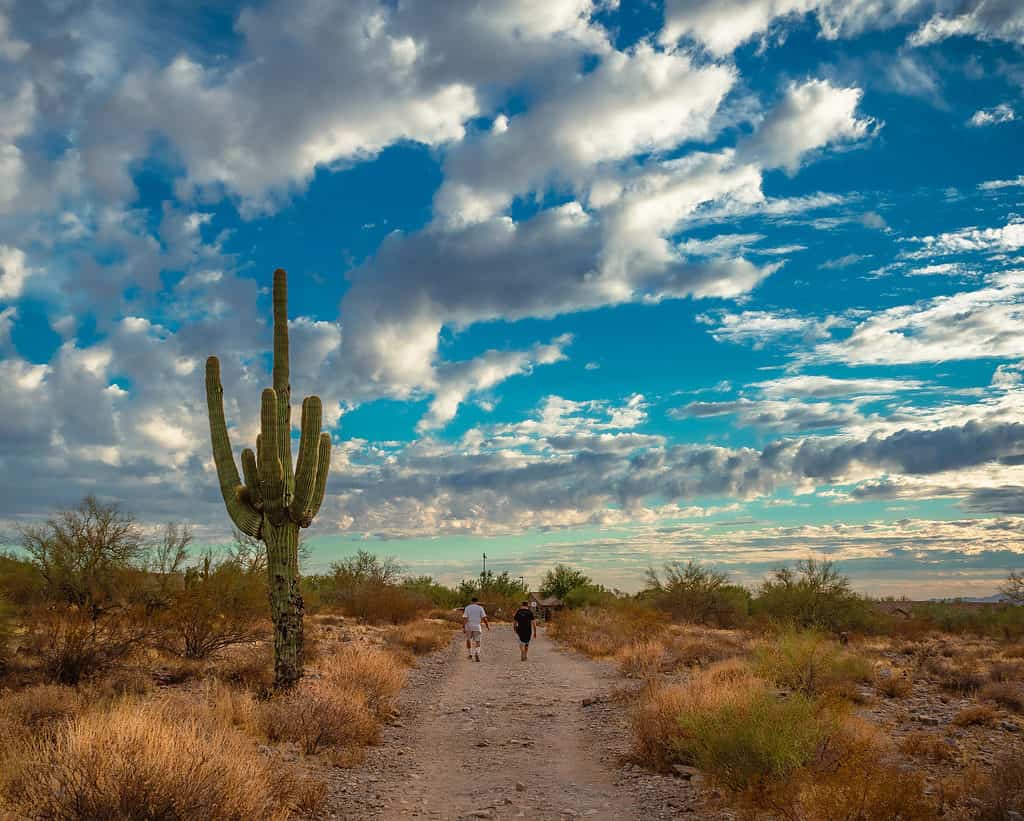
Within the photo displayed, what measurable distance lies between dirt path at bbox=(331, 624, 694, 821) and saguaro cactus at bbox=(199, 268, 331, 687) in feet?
9.04

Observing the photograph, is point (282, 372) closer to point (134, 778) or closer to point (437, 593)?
point (134, 778)

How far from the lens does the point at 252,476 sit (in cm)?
1423

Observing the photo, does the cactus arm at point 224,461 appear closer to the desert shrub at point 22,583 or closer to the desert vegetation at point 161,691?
the desert vegetation at point 161,691

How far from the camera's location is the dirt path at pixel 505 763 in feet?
26.9

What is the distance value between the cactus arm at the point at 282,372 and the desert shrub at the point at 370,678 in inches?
137

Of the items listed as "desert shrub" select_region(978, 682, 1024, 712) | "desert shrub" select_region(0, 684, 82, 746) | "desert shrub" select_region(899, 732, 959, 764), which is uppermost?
"desert shrub" select_region(0, 684, 82, 746)

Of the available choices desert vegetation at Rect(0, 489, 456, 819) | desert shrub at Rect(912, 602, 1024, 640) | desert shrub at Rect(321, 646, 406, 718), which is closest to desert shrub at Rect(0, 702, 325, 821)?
desert vegetation at Rect(0, 489, 456, 819)

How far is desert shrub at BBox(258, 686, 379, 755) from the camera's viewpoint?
1030 cm

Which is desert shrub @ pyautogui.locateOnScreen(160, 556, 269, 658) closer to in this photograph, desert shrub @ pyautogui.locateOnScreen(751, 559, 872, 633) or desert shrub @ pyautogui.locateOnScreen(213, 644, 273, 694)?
desert shrub @ pyautogui.locateOnScreen(213, 644, 273, 694)

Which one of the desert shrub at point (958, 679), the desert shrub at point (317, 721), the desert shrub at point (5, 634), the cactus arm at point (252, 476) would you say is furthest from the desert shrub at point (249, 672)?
the desert shrub at point (958, 679)

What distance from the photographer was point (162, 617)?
59.7 feet

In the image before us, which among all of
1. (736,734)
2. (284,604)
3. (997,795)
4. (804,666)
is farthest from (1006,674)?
(284,604)

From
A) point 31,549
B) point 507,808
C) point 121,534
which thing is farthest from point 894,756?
point 31,549

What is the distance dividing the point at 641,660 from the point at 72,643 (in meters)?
13.4
